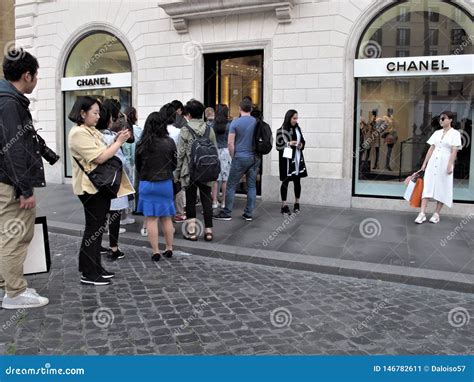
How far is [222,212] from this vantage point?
8.80 m

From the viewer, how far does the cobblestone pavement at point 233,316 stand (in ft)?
12.7

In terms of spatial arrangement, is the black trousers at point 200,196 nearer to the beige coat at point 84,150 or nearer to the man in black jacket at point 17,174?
the beige coat at point 84,150

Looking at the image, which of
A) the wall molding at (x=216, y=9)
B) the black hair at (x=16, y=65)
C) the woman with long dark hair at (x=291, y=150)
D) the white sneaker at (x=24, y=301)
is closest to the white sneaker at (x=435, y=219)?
the woman with long dark hair at (x=291, y=150)

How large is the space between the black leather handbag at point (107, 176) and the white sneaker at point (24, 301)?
1189 millimetres

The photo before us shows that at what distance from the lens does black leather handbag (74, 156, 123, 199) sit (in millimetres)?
5102

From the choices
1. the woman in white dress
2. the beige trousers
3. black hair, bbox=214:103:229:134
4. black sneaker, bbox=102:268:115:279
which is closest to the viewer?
the beige trousers

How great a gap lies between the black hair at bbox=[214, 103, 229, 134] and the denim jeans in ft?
3.14

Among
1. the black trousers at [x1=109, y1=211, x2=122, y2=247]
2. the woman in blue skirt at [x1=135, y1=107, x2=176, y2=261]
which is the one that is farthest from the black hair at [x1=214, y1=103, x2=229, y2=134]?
the black trousers at [x1=109, y1=211, x2=122, y2=247]

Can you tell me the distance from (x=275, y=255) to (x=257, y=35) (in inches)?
234

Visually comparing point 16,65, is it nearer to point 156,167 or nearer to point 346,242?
point 156,167

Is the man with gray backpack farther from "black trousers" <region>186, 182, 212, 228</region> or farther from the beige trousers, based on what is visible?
the beige trousers

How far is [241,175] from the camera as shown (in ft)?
27.8

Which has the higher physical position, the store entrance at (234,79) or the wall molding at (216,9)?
the wall molding at (216,9)

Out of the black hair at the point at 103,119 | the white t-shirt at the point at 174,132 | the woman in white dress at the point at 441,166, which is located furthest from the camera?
the woman in white dress at the point at 441,166
